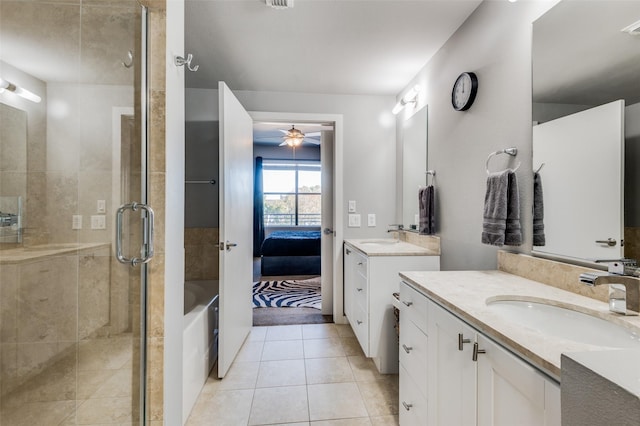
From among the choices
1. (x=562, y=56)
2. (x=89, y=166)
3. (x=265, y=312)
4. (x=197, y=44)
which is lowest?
(x=265, y=312)

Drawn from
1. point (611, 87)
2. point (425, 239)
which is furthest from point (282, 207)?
point (611, 87)

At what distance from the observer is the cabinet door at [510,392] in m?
0.63

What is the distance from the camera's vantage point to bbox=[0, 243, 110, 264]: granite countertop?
0.82 metres

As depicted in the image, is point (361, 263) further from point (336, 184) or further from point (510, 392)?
point (510, 392)

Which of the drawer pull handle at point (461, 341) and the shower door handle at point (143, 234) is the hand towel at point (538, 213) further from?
the shower door handle at point (143, 234)

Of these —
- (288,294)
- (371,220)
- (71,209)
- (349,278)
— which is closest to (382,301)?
(349,278)

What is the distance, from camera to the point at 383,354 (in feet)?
6.81

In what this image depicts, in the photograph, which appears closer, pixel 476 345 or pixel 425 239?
pixel 476 345

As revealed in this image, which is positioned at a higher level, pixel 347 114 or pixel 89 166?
pixel 347 114

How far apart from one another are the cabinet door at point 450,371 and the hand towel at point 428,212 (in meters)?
1.17

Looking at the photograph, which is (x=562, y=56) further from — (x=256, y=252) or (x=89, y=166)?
(x=256, y=252)

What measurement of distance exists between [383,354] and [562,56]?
1.99m

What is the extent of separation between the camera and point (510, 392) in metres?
0.72

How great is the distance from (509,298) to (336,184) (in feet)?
6.72
